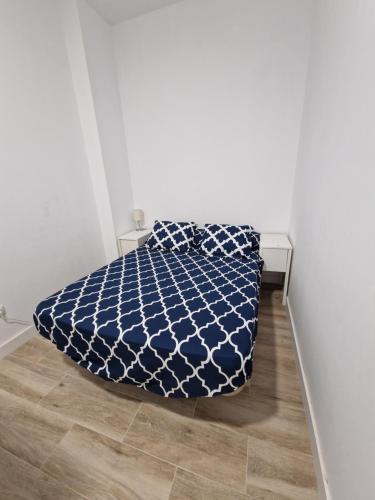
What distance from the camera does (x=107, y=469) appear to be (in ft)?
3.32

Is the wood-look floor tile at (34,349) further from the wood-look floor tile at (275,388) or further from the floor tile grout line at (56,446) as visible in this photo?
the wood-look floor tile at (275,388)

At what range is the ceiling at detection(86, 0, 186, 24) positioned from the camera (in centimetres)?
197

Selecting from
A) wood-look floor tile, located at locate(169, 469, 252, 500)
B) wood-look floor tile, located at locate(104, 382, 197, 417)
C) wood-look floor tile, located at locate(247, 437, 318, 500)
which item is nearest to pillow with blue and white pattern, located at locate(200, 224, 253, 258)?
wood-look floor tile, located at locate(104, 382, 197, 417)

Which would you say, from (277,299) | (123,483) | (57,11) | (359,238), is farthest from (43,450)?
(57,11)

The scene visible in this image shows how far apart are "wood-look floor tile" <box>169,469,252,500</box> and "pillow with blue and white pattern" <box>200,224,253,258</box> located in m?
1.59

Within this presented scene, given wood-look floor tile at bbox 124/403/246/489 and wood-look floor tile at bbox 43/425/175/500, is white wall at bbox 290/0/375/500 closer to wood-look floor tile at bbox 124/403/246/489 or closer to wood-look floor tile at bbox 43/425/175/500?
wood-look floor tile at bbox 124/403/246/489

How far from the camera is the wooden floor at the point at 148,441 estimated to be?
945mm

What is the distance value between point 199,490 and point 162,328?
69cm

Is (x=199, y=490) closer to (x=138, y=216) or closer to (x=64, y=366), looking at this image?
(x=64, y=366)

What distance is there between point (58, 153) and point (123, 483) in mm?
2408

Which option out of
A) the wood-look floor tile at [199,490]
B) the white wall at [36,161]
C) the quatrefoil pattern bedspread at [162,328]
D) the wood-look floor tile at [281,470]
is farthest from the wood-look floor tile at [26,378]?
the wood-look floor tile at [281,470]

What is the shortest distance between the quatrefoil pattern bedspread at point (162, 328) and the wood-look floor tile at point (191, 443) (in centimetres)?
19

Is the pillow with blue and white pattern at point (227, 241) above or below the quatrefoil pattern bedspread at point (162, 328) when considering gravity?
above

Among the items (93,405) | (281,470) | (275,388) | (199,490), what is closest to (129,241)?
(93,405)
